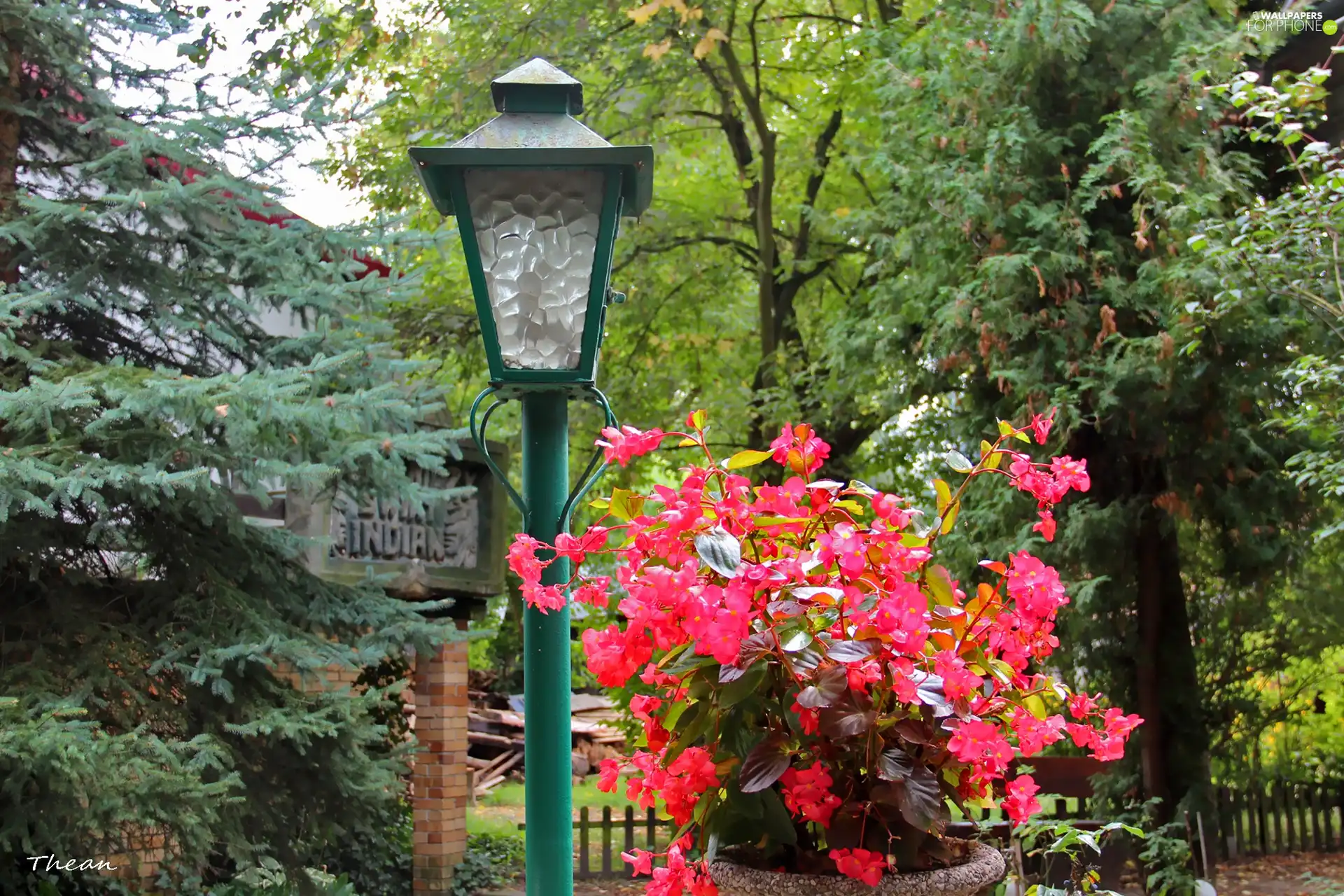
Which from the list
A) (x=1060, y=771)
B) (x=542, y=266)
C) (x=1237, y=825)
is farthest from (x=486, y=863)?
(x=542, y=266)

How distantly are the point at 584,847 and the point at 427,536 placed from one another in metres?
4.20

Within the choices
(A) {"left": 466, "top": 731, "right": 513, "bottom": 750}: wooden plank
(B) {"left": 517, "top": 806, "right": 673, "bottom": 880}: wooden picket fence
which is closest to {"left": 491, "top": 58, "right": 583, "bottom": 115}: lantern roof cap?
(B) {"left": 517, "top": 806, "right": 673, "bottom": 880}: wooden picket fence

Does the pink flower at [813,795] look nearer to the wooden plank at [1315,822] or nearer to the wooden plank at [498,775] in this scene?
the wooden plank at [1315,822]

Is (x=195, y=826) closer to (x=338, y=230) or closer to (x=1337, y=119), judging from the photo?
(x=338, y=230)

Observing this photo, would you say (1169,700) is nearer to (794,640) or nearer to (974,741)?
(974,741)

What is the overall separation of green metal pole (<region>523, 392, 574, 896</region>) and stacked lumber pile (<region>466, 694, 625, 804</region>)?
43.4 feet

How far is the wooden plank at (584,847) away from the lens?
10.3 m

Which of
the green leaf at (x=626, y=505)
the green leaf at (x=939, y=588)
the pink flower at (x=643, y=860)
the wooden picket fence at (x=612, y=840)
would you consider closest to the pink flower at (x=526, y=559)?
the green leaf at (x=626, y=505)

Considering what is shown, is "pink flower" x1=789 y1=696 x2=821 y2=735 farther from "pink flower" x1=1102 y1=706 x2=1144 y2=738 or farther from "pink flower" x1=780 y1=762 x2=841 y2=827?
"pink flower" x1=1102 y1=706 x2=1144 y2=738

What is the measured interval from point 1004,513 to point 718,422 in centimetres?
388

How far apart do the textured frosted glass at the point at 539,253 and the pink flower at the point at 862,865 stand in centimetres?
114

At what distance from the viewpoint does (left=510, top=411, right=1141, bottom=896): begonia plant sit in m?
1.74

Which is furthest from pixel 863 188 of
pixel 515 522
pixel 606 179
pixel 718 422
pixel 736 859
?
pixel 736 859

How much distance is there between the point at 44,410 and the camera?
14.0ft
